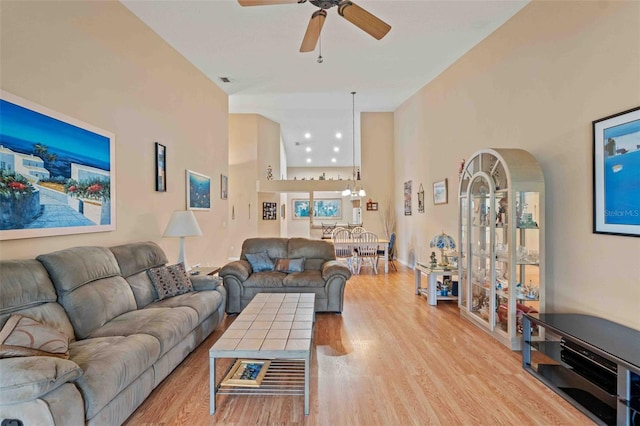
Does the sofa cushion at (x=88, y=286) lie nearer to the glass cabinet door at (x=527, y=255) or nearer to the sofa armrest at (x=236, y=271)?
the sofa armrest at (x=236, y=271)

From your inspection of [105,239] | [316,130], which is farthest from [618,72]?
[316,130]

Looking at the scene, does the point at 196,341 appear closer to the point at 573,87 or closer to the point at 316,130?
the point at 573,87

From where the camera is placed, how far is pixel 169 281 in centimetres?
334

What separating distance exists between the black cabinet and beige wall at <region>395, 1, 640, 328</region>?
30cm

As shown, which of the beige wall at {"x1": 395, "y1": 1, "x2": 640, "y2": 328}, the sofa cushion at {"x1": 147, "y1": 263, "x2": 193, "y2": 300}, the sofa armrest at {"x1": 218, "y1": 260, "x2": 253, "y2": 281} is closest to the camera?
the beige wall at {"x1": 395, "y1": 1, "x2": 640, "y2": 328}

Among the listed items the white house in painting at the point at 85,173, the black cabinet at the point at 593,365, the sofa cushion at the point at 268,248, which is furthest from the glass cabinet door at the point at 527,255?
the white house in painting at the point at 85,173

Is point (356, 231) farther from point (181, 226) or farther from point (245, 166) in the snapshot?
point (181, 226)

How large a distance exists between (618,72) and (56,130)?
4.41 meters

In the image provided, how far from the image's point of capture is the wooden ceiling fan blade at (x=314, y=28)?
111 inches

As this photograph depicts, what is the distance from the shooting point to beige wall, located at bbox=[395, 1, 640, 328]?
98.5 inches

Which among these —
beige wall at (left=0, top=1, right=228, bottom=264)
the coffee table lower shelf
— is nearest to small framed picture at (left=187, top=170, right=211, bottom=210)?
beige wall at (left=0, top=1, right=228, bottom=264)

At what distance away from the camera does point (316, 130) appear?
11.1 meters

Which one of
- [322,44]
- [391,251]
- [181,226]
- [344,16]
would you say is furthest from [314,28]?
[391,251]

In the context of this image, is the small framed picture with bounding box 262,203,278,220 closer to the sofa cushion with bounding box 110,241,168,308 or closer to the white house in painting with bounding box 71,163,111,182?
the sofa cushion with bounding box 110,241,168,308
